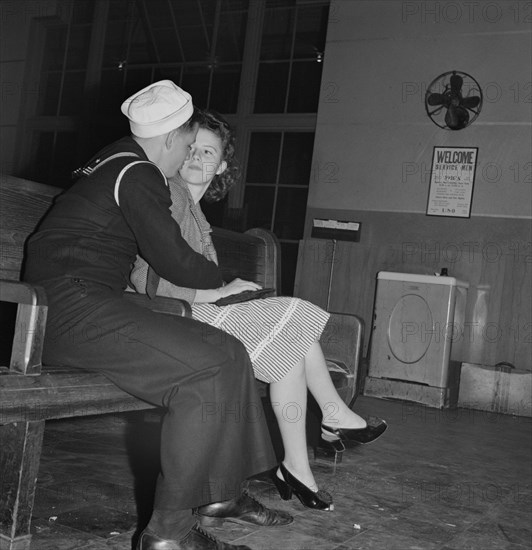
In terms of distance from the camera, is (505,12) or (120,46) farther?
(120,46)

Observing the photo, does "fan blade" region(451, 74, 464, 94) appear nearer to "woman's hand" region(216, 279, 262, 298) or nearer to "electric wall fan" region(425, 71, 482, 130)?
"electric wall fan" region(425, 71, 482, 130)

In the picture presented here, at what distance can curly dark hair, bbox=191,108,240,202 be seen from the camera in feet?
7.72

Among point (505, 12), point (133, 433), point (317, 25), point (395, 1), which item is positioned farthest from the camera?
point (317, 25)

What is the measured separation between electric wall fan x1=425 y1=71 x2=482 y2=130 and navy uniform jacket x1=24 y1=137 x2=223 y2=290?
4.93 m

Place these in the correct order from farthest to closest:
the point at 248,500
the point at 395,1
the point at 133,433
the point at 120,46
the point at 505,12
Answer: the point at 120,46 < the point at 395,1 < the point at 505,12 < the point at 133,433 < the point at 248,500

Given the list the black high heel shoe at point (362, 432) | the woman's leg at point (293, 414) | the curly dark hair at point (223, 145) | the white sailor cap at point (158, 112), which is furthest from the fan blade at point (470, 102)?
the white sailor cap at point (158, 112)

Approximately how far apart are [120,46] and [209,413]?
7.89 m

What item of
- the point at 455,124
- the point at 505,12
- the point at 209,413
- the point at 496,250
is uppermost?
the point at 505,12

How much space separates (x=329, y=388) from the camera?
2.31 metres

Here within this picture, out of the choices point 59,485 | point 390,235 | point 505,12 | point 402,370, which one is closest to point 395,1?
point 505,12

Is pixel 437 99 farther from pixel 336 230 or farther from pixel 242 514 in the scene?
pixel 242 514

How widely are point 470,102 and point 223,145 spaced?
14.1ft

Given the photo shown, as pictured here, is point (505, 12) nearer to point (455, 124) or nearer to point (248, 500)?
point (455, 124)

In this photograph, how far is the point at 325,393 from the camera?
2311 mm
